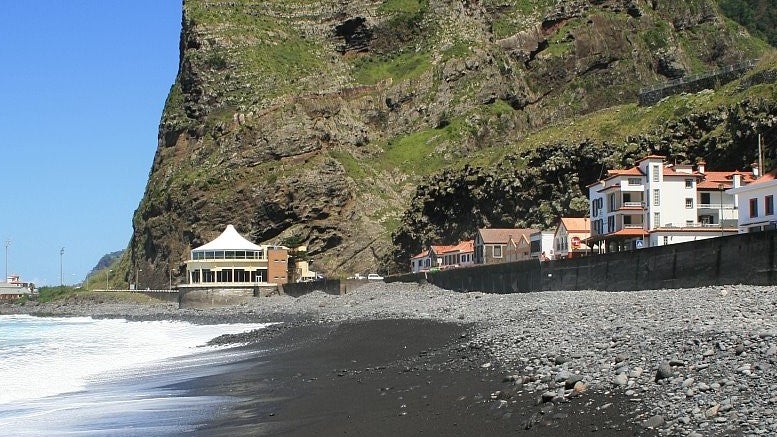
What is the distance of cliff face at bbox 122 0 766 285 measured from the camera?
384ft

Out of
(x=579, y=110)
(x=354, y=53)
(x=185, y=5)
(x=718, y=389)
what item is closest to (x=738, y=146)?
(x=718, y=389)

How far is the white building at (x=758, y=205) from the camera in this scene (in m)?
43.0

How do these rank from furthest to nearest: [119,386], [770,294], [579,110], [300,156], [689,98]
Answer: [579,110]
[300,156]
[689,98]
[119,386]
[770,294]

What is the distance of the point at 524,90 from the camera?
13862cm

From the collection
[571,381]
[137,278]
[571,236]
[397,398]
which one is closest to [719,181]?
[571,236]

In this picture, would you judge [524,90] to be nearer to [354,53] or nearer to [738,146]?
[354,53]

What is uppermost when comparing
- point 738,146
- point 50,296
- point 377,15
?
point 377,15

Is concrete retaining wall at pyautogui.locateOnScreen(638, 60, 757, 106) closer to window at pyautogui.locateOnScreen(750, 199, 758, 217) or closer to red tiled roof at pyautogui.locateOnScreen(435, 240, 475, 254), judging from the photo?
red tiled roof at pyautogui.locateOnScreen(435, 240, 475, 254)

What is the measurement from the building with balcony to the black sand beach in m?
31.2

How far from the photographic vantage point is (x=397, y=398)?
1817 centimetres

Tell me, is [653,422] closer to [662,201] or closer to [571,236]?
[662,201]

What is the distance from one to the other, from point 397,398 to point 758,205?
32007mm

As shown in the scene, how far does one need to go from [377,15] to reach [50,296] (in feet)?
244

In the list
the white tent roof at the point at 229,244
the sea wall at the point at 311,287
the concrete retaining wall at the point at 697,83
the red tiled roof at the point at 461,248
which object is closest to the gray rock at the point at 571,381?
the sea wall at the point at 311,287
